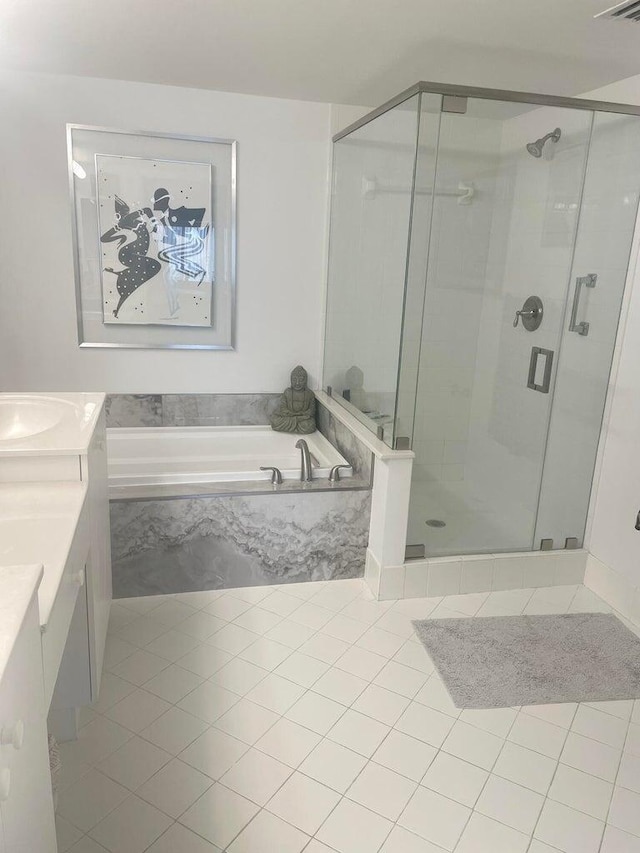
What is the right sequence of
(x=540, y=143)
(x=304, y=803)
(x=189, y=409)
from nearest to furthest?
(x=304, y=803) → (x=540, y=143) → (x=189, y=409)

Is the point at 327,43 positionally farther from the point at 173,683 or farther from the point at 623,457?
the point at 173,683

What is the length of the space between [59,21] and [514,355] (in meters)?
2.24

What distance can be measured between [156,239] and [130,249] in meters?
0.14

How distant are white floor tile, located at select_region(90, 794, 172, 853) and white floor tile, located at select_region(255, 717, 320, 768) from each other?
0.35 m

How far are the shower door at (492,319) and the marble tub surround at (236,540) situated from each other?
0.33 m

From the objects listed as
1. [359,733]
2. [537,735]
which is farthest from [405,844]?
[537,735]

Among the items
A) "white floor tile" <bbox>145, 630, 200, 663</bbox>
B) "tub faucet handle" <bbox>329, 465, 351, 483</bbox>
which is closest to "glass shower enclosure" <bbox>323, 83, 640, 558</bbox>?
"tub faucet handle" <bbox>329, 465, 351, 483</bbox>

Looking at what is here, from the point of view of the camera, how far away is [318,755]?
1.85 m

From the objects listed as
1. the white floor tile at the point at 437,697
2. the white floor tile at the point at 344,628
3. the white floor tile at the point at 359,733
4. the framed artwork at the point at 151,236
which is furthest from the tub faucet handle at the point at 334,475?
the framed artwork at the point at 151,236

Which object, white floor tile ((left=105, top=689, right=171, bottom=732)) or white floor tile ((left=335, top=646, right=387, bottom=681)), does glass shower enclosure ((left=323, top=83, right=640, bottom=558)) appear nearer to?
white floor tile ((left=335, top=646, right=387, bottom=681))

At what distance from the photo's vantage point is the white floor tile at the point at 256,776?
67.0 inches

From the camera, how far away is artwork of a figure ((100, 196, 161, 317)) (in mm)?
3236

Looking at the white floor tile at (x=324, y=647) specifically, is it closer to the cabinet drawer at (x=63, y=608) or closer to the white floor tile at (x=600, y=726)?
the white floor tile at (x=600, y=726)

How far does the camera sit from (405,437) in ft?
8.74
